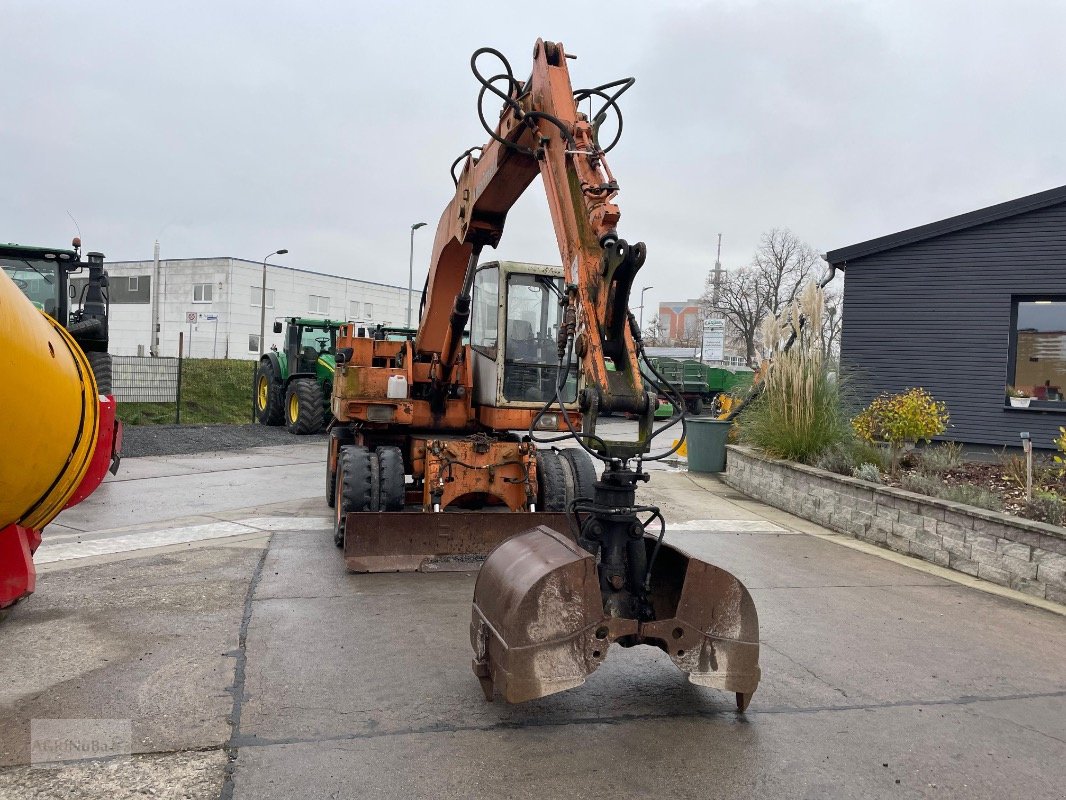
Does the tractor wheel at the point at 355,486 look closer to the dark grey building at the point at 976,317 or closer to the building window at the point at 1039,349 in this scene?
the dark grey building at the point at 976,317

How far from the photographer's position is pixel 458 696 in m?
4.16

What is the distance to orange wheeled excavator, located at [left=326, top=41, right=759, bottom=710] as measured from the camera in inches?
148

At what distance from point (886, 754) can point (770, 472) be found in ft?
23.8

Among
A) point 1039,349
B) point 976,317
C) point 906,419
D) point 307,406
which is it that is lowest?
point 307,406

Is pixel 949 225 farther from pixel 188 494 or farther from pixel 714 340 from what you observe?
pixel 714 340

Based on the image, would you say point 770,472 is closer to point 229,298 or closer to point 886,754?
point 886,754

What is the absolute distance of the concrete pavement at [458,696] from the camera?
336 cm

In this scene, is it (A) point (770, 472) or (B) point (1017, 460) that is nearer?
(B) point (1017, 460)

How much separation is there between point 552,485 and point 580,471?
0.36 m

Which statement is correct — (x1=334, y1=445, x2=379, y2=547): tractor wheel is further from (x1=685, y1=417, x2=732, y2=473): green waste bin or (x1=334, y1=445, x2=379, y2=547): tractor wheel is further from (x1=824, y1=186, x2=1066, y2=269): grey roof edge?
(x1=824, y1=186, x2=1066, y2=269): grey roof edge

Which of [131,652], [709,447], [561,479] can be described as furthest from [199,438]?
[131,652]

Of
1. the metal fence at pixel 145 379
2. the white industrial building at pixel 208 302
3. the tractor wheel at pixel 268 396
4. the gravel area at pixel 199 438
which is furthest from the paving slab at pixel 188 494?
the white industrial building at pixel 208 302

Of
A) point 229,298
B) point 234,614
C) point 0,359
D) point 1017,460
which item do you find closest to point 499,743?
point 234,614

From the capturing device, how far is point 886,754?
366cm
